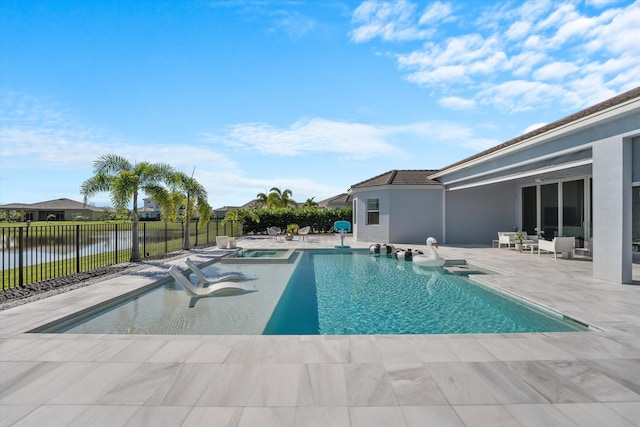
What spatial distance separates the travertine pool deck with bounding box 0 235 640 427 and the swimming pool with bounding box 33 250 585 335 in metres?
0.94

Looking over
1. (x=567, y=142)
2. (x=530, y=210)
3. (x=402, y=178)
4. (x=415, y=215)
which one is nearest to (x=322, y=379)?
(x=567, y=142)

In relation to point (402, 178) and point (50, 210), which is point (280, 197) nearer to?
point (402, 178)

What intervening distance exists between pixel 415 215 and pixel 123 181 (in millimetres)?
14829

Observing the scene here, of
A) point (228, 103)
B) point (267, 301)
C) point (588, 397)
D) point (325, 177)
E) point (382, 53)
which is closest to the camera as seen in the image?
point (588, 397)

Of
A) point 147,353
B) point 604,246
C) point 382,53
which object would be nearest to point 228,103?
point 382,53

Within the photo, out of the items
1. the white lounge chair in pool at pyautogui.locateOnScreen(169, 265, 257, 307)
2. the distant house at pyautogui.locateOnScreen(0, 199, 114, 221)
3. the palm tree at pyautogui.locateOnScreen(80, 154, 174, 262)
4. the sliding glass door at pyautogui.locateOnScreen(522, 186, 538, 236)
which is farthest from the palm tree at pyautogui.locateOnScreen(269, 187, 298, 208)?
the distant house at pyautogui.locateOnScreen(0, 199, 114, 221)

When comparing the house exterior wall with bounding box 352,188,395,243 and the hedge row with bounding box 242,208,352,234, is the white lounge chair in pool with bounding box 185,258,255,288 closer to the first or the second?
the house exterior wall with bounding box 352,188,395,243

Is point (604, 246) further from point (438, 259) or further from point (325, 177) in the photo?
point (325, 177)

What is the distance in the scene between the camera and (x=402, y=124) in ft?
56.0

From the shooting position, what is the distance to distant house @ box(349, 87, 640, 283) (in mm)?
7621

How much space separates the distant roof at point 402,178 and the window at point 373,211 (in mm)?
1075

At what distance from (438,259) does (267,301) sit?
22.4ft

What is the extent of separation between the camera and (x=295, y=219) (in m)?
29.0

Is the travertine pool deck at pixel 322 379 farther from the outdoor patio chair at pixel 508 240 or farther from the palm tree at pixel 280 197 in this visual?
the palm tree at pixel 280 197
